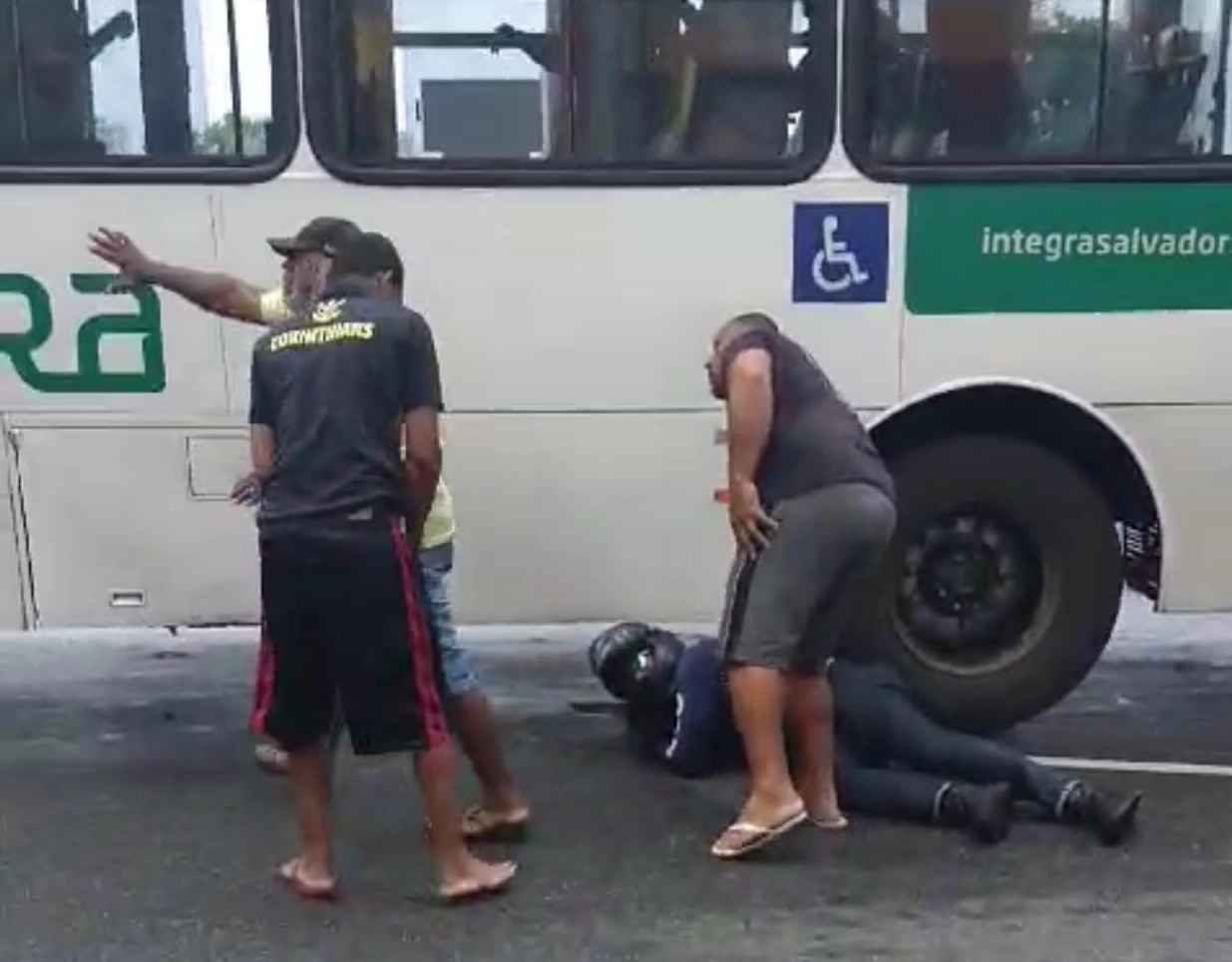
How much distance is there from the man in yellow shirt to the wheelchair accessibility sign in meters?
1.36

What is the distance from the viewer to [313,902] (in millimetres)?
4613

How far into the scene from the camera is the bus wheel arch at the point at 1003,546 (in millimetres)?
5613

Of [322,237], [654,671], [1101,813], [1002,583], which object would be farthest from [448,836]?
[1002,583]

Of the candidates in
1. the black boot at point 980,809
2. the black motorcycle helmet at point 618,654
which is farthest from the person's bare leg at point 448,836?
the black boot at point 980,809

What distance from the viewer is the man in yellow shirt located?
4535mm

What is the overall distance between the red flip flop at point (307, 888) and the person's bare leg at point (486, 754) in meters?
0.51

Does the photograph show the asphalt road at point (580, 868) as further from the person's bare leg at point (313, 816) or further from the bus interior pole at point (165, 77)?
the bus interior pole at point (165, 77)

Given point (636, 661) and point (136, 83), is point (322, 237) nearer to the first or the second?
point (136, 83)

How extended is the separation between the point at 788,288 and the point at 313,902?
228 cm

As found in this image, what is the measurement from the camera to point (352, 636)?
4277 millimetres

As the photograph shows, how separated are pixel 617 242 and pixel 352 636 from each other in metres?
1.73

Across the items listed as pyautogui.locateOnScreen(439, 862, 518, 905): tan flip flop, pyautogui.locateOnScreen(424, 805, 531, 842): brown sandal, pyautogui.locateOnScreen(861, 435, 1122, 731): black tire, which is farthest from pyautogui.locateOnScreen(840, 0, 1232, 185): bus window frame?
pyautogui.locateOnScreen(439, 862, 518, 905): tan flip flop

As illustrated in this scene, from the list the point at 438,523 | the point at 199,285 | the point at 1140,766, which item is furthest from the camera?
the point at 1140,766

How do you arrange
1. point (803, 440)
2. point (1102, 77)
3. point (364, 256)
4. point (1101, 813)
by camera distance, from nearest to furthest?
point (364, 256), point (803, 440), point (1101, 813), point (1102, 77)
